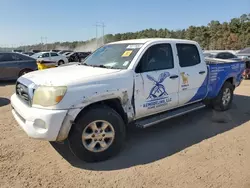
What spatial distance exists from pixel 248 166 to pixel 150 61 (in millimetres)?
2234

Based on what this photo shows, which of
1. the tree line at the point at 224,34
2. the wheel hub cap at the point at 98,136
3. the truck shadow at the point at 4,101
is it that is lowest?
the truck shadow at the point at 4,101

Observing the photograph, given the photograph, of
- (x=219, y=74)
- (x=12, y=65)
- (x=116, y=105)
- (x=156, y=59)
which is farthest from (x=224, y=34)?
(x=116, y=105)

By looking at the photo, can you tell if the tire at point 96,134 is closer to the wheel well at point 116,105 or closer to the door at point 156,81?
the wheel well at point 116,105

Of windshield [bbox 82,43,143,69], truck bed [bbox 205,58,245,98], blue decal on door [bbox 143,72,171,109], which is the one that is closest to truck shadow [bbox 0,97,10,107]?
windshield [bbox 82,43,143,69]

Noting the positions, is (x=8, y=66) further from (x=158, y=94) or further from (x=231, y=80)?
(x=231, y=80)

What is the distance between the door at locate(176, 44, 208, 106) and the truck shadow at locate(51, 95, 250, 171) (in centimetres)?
58

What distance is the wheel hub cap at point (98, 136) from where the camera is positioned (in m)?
3.52

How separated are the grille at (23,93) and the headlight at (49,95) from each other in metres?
0.27

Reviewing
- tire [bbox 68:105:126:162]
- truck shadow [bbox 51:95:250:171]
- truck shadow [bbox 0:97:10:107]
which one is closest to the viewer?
tire [bbox 68:105:126:162]

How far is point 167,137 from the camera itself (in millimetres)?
4594

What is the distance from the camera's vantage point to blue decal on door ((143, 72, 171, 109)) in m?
4.14

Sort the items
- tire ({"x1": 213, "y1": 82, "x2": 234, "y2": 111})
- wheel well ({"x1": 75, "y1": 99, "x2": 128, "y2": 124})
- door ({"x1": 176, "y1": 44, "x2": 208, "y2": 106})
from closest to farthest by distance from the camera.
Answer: wheel well ({"x1": 75, "y1": 99, "x2": 128, "y2": 124}) < door ({"x1": 176, "y1": 44, "x2": 208, "y2": 106}) < tire ({"x1": 213, "y1": 82, "x2": 234, "y2": 111})

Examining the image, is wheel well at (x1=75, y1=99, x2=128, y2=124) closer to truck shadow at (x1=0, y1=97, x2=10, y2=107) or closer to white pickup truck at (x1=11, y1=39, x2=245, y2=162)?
white pickup truck at (x1=11, y1=39, x2=245, y2=162)

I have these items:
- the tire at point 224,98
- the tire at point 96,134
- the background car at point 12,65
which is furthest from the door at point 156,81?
the background car at point 12,65
